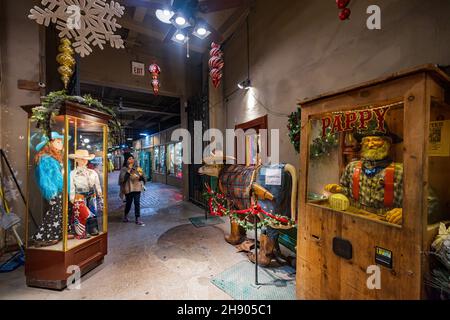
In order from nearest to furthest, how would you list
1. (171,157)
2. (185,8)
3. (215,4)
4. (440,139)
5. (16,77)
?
(440,139) < (185,8) < (215,4) < (16,77) < (171,157)

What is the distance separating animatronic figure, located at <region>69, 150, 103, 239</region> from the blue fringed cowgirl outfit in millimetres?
148

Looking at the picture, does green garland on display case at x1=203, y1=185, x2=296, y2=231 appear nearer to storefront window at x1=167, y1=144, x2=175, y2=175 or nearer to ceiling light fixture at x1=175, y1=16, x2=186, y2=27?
ceiling light fixture at x1=175, y1=16, x2=186, y2=27

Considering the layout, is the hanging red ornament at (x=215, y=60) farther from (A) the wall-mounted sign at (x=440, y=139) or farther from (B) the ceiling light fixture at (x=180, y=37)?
(A) the wall-mounted sign at (x=440, y=139)

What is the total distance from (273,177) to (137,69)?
5.95 meters

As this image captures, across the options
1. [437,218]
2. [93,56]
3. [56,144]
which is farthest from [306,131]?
[93,56]

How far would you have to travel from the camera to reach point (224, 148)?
551cm

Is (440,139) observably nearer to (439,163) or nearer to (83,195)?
(439,163)

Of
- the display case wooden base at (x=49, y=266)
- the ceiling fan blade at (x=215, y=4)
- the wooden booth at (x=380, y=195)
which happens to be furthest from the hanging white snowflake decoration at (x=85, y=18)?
the display case wooden base at (x=49, y=266)

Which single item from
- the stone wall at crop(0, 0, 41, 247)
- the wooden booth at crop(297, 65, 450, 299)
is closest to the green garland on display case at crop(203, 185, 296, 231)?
the wooden booth at crop(297, 65, 450, 299)

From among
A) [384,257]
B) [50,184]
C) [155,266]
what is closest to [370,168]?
[384,257]

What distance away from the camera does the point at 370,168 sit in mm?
1706
